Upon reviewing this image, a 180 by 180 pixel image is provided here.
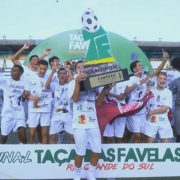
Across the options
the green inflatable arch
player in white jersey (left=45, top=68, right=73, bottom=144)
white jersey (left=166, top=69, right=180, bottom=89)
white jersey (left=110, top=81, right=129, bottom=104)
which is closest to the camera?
white jersey (left=110, top=81, right=129, bottom=104)

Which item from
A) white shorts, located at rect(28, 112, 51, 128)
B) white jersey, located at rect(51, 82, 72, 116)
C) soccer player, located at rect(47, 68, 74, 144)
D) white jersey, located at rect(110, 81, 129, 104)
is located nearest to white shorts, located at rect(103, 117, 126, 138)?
white jersey, located at rect(110, 81, 129, 104)

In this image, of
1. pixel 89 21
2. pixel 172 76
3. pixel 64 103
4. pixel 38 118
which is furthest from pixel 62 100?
pixel 172 76

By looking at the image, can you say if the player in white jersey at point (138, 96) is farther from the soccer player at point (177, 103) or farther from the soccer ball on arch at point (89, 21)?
the soccer ball on arch at point (89, 21)

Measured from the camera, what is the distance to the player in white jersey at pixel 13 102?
5.09 m

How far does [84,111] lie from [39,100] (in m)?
1.36

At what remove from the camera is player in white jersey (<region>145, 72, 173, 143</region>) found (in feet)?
16.5

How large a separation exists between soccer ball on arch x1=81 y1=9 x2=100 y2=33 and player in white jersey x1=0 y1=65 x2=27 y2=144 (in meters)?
1.58

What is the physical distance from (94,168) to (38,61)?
6.92 feet

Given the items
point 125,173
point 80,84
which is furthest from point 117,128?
point 80,84

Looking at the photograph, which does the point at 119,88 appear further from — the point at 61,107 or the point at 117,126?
the point at 61,107

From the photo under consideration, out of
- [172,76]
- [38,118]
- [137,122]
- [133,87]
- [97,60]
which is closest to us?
[97,60]

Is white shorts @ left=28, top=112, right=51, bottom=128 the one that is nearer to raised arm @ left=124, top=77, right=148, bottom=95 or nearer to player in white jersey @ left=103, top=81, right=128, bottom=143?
player in white jersey @ left=103, top=81, right=128, bottom=143

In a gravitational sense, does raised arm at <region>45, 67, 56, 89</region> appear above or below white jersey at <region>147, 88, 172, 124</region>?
above

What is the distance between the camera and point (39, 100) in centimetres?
525
